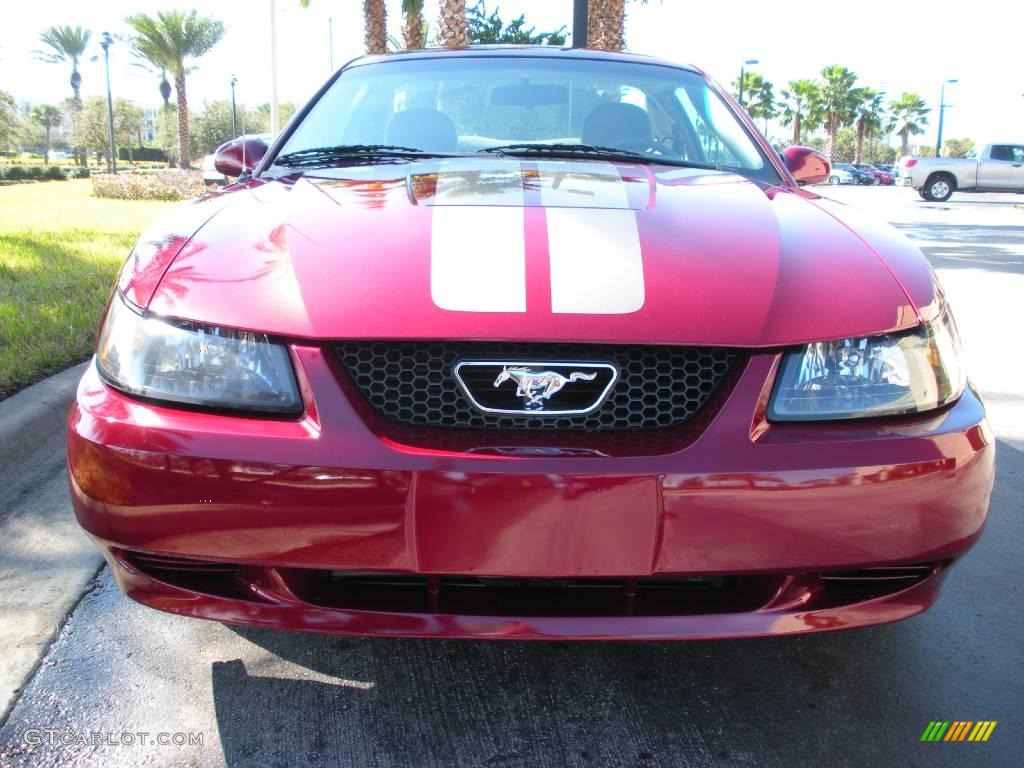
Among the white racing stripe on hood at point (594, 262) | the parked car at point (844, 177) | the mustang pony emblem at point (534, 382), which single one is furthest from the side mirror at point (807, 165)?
the parked car at point (844, 177)

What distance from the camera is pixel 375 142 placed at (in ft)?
8.59

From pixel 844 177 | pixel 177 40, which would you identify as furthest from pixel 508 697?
pixel 844 177

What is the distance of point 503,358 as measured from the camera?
4.87 feet

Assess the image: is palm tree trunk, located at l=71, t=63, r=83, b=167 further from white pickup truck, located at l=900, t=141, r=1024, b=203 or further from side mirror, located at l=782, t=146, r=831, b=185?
side mirror, located at l=782, t=146, r=831, b=185

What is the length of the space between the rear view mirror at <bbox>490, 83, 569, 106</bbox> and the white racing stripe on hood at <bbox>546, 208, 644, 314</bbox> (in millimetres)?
1114

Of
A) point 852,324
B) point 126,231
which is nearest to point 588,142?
point 852,324

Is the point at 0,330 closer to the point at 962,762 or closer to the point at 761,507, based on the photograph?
the point at 761,507

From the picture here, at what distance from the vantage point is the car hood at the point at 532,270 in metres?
1.49

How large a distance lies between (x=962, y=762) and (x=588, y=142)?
6.08ft

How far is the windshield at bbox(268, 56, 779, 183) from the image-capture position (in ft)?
8.60

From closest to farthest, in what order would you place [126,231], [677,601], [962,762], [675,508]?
1. [675,508]
2. [677,601]
3. [962,762]
4. [126,231]

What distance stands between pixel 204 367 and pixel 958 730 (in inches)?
63.2

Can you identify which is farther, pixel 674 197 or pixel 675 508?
pixel 674 197

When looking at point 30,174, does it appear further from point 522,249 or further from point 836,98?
point 836,98
